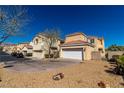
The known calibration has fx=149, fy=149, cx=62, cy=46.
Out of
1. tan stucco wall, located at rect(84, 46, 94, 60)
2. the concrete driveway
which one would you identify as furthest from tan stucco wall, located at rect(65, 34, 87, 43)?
the concrete driveway

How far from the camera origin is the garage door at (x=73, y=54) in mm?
24592

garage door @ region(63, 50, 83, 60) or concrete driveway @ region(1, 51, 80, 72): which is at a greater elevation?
garage door @ region(63, 50, 83, 60)

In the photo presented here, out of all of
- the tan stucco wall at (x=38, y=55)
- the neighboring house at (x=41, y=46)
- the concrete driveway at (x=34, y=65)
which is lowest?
the concrete driveway at (x=34, y=65)

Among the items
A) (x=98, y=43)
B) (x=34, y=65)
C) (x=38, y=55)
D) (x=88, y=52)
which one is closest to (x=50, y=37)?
(x=38, y=55)

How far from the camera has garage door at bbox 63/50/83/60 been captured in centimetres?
2459

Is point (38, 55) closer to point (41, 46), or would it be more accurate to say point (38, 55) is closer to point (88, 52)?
point (41, 46)

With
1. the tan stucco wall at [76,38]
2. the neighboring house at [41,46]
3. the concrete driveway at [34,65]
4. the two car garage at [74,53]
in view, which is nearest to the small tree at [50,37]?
the neighboring house at [41,46]

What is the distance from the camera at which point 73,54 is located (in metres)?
25.9

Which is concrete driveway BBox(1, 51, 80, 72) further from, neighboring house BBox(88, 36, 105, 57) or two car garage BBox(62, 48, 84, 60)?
neighboring house BBox(88, 36, 105, 57)

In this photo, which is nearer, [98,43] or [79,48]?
[79,48]

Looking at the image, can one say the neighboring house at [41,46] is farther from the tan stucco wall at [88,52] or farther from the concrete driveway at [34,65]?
the concrete driveway at [34,65]

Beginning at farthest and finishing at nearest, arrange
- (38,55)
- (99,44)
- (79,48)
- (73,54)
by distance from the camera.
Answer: (38,55), (99,44), (73,54), (79,48)

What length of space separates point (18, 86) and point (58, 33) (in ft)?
75.9
